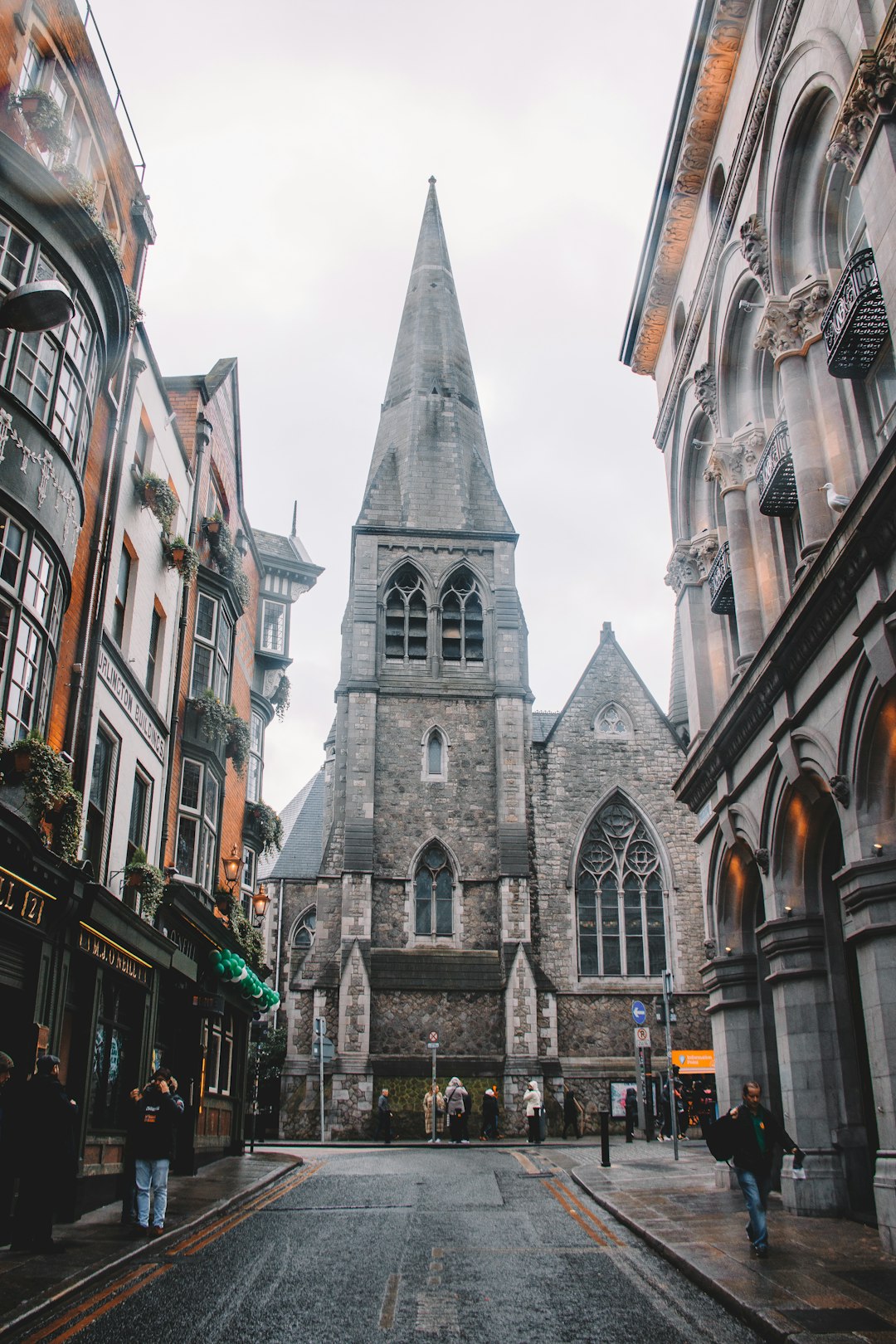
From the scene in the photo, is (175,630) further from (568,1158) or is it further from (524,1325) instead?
(524,1325)

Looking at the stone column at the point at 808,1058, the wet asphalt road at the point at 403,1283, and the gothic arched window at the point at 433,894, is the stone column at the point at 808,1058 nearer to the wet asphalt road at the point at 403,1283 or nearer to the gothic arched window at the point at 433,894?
the wet asphalt road at the point at 403,1283

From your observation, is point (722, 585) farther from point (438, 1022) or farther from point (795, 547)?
point (438, 1022)

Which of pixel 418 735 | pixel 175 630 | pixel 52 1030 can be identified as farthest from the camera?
pixel 418 735

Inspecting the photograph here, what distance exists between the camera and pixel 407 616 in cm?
3997

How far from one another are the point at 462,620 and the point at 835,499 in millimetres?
28563

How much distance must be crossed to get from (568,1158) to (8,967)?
13.8m

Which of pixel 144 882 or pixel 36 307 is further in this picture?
pixel 144 882

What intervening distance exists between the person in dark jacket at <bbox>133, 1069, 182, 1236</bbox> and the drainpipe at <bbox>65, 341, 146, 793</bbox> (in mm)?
4179

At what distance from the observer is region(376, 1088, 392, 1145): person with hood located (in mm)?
29641

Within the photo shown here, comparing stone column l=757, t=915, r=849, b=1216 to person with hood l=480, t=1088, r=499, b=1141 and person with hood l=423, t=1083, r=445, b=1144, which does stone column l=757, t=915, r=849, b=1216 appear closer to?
person with hood l=480, t=1088, r=499, b=1141

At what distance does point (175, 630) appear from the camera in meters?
20.3

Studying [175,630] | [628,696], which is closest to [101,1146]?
[175,630]

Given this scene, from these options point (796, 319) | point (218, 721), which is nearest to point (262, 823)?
point (218, 721)

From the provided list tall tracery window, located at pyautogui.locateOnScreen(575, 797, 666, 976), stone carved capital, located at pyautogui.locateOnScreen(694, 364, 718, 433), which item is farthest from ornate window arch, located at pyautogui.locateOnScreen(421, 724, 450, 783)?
stone carved capital, located at pyautogui.locateOnScreen(694, 364, 718, 433)
